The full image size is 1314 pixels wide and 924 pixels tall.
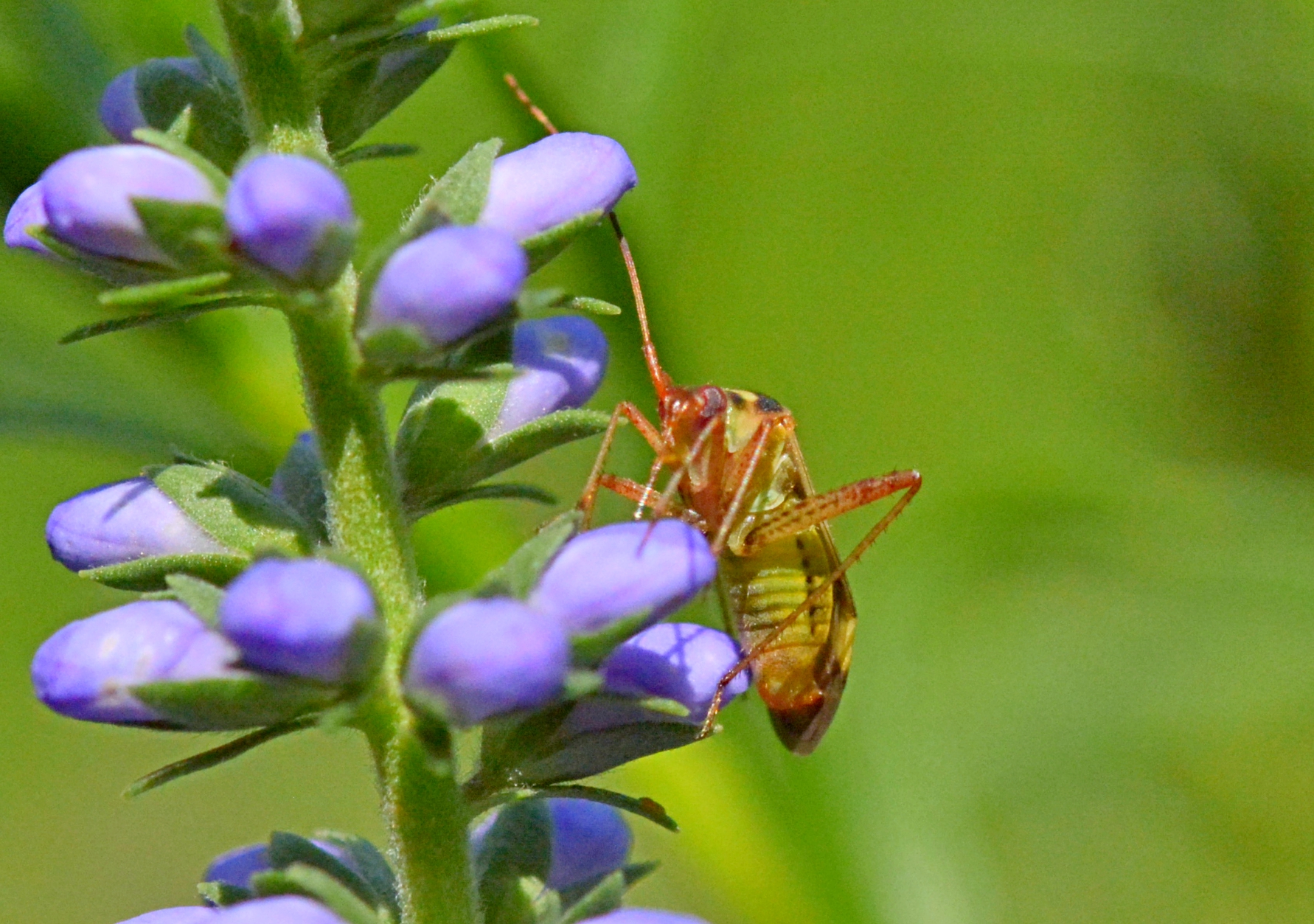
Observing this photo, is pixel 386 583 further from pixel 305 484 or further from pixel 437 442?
pixel 305 484

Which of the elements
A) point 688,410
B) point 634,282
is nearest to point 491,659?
point 688,410

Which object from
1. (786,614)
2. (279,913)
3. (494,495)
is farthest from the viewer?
(786,614)

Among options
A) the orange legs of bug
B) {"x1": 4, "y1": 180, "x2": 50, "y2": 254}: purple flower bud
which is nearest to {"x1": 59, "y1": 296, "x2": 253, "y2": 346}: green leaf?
{"x1": 4, "y1": 180, "x2": 50, "y2": 254}: purple flower bud

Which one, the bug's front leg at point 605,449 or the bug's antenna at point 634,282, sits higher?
the bug's antenna at point 634,282

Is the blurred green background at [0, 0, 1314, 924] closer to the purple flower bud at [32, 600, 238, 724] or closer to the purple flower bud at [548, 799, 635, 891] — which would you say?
the purple flower bud at [548, 799, 635, 891]

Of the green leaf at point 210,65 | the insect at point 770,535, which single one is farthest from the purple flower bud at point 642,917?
the insect at point 770,535

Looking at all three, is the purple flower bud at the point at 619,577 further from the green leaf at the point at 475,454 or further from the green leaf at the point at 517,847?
the green leaf at the point at 517,847

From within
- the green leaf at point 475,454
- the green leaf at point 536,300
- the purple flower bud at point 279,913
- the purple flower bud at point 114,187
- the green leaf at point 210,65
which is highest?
the green leaf at point 210,65
